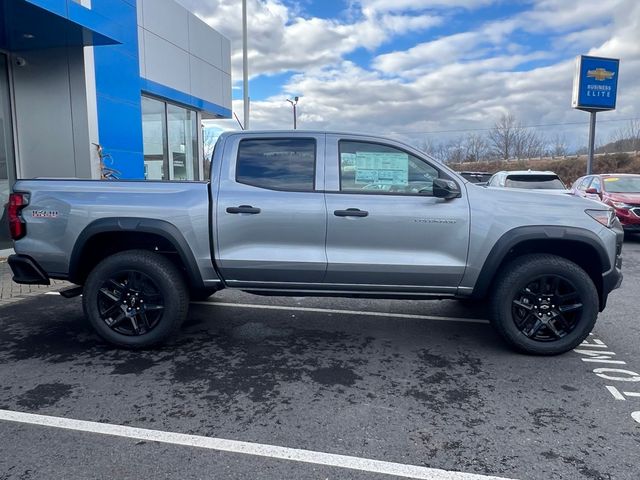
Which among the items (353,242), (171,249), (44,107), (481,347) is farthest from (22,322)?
(44,107)

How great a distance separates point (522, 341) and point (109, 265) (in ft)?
12.3

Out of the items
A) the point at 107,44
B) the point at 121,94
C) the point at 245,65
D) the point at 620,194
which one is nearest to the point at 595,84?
the point at 620,194

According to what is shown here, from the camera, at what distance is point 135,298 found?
4523 millimetres

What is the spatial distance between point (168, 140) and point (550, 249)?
45.1 feet

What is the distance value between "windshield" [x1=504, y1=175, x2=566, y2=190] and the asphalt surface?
5.82 m

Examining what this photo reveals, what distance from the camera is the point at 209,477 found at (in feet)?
8.65

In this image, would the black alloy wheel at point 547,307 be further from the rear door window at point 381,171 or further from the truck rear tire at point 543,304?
the rear door window at point 381,171

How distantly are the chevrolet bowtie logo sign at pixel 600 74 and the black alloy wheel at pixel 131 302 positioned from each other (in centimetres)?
2217

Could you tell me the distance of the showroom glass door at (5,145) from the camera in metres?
9.94

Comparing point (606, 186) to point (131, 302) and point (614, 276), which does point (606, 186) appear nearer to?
point (614, 276)

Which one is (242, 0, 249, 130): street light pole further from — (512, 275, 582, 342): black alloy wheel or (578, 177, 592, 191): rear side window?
(512, 275, 582, 342): black alloy wheel

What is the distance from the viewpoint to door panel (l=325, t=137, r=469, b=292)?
14.0 feet

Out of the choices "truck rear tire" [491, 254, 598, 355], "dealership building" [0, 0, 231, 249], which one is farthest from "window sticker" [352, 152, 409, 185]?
"dealership building" [0, 0, 231, 249]

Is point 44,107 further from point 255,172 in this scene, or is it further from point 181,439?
point 181,439
